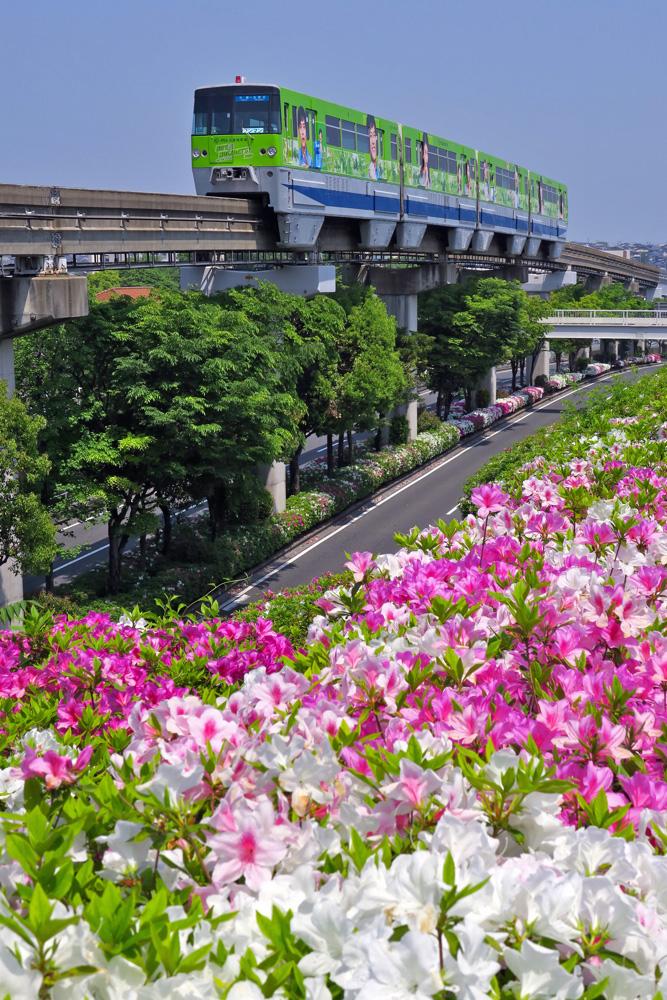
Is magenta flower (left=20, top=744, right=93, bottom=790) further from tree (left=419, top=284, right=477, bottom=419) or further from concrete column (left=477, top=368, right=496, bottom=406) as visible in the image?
concrete column (left=477, top=368, right=496, bottom=406)

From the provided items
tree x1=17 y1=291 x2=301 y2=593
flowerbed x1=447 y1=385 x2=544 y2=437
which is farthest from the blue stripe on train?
flowerbed x1=447 y1=385 x2=544 y2=437

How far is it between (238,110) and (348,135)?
5946 mm

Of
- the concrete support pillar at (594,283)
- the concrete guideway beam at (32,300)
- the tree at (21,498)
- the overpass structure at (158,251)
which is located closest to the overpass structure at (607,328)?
the overpass structure at (158,251)

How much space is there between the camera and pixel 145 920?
9.66 ft

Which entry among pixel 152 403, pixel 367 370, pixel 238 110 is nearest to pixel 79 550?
pixel 152 403

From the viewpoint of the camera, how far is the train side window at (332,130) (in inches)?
1243

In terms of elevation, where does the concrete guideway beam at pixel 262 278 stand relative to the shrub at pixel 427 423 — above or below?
above

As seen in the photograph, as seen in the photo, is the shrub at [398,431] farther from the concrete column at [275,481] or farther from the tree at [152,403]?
the tree at [152,403]

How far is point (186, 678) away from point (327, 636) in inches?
36.0

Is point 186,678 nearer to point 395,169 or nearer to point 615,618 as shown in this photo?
point 615,618

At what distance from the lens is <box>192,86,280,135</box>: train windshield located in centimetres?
2812

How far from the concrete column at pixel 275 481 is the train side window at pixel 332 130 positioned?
916 centimetres

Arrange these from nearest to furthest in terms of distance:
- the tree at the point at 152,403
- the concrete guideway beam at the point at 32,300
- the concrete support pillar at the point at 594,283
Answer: the concrete guideway beam at the point at 32,300 → the tree at the point at 152,403 → the concrete support pillar at the point at 594,283

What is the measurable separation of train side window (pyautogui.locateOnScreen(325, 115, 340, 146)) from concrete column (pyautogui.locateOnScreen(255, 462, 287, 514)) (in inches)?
361
